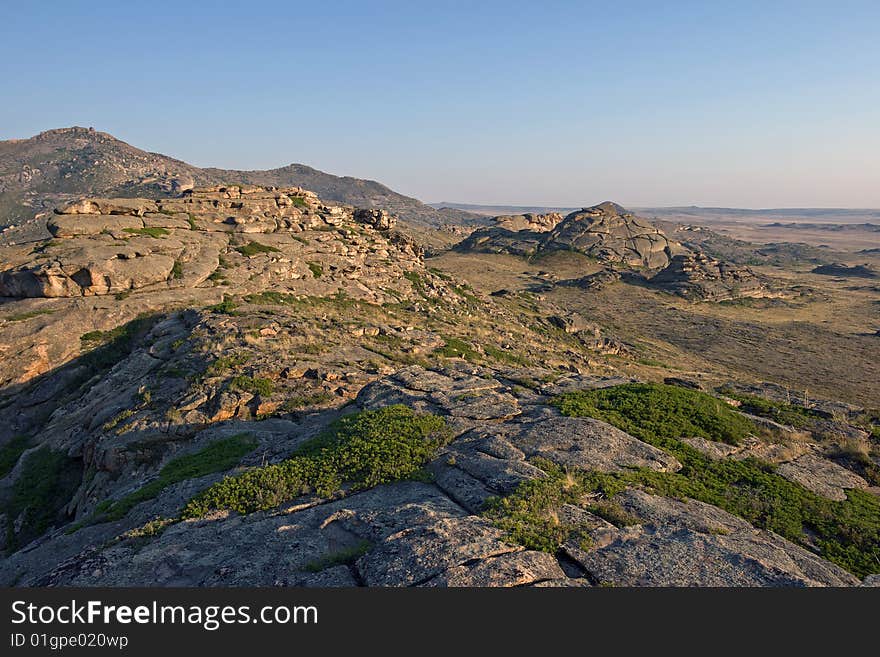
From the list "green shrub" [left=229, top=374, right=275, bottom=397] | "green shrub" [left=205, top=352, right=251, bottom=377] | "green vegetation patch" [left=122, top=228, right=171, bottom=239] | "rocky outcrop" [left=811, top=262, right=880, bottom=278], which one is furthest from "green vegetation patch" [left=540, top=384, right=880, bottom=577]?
"rocky outcrop" [left=811, top=262, right=880, bottom=278]

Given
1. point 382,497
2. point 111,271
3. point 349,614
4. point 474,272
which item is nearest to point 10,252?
point 111,271

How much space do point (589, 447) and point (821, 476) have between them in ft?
23.1

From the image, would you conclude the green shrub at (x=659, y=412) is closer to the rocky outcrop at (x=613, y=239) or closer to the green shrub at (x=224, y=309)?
the green shrub at (x=224, y=309)

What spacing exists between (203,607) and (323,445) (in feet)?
21.3

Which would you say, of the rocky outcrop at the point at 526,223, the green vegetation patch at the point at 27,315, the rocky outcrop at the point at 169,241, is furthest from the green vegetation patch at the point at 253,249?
the rocky outcrop at the point at 526,223

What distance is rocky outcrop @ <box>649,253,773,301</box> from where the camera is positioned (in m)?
84.1

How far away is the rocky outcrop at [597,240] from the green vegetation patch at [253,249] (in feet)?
257

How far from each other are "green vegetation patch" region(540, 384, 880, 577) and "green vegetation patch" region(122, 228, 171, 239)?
3798 cm

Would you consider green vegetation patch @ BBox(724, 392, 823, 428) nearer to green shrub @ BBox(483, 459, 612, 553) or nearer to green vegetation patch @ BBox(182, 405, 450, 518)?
green shrub @ BBox(483, 459, 612, 553)

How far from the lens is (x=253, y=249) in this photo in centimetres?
4347

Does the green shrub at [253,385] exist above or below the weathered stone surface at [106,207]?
below

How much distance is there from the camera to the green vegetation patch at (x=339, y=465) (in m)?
11.3

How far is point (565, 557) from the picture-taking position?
8.51m

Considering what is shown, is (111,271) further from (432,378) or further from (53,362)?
(432,378)
